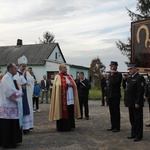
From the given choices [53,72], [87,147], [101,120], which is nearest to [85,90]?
[101,120]

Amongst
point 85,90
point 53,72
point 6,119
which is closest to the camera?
point 6,119

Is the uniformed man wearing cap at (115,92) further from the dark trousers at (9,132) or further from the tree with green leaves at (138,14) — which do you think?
the tree with green leaves at (138,14)

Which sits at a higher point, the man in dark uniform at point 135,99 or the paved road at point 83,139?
Result: the man in dark uniform at point 135,99

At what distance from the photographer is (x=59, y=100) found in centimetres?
932

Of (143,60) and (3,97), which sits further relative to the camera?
A: (143,60)

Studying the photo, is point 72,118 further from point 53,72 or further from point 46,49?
point 46,49

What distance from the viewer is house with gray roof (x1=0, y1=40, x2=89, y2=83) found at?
130 feet

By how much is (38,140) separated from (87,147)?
1.47m

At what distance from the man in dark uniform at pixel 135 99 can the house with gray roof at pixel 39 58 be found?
99.4 feet

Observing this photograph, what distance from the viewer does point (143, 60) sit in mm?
7992

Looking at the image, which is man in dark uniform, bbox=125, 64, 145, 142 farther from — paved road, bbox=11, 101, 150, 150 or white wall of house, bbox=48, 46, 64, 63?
white wall of house, bbox=48, 46, 64, 63

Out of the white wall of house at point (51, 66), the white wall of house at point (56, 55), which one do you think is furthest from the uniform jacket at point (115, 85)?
the white wall of house at point (56, 55)

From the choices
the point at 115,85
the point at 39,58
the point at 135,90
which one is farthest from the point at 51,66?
the point at 135,90

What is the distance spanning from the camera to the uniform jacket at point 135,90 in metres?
7.72
